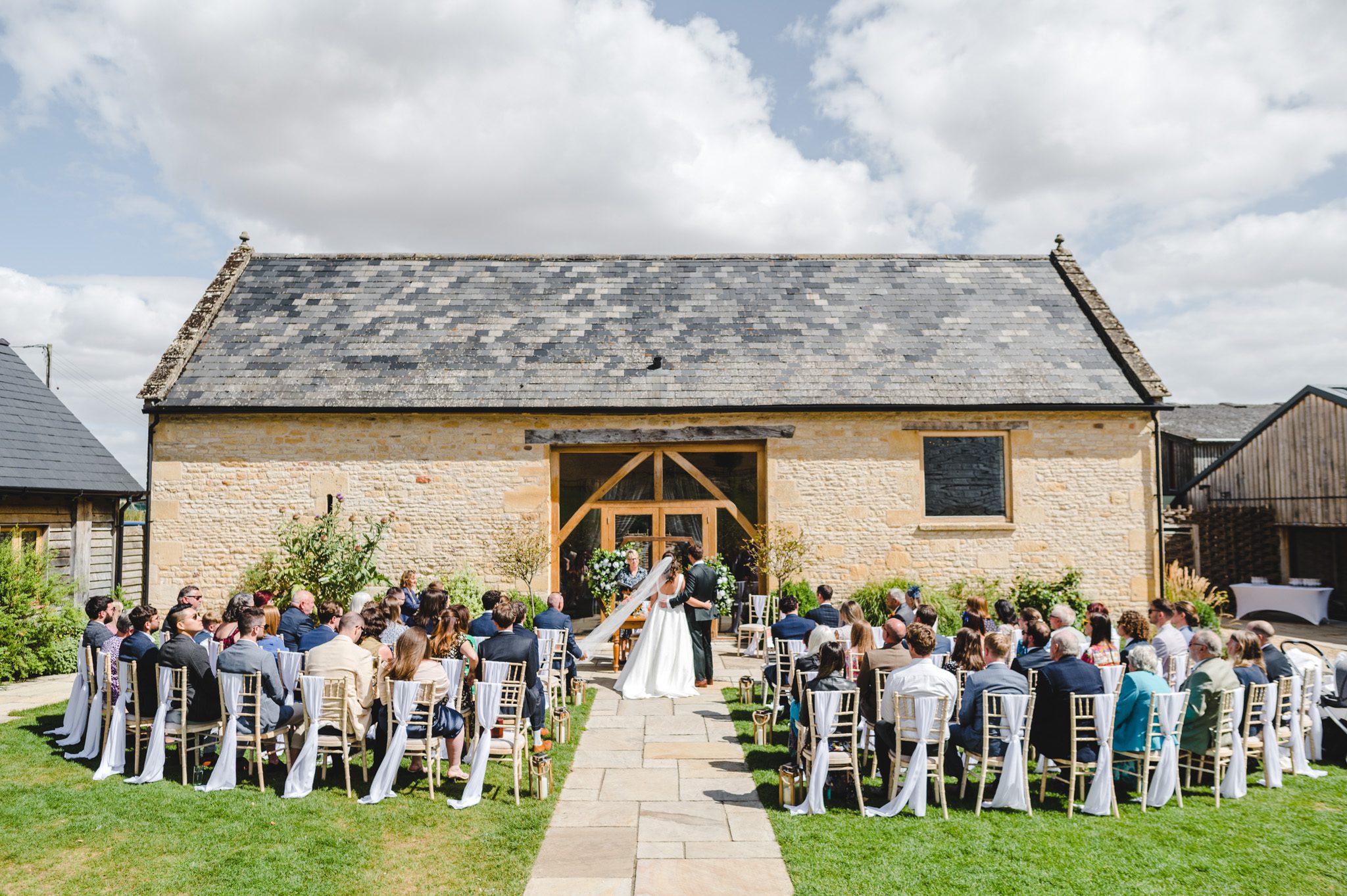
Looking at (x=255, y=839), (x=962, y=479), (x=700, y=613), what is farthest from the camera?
(x=962, y=479)

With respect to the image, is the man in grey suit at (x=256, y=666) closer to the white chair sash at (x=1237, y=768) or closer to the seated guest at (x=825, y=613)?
the seated guest at (x=825, y=613)

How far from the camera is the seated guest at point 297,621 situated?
8.44 meters

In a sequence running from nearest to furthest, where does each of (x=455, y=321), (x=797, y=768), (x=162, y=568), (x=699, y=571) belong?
(x=797, y=768)
(x=699, y=571)
(x=162, y=568)
(x=455, y=321)

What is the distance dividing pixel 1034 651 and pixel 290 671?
6.67 metres

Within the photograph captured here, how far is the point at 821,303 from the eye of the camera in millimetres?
17594

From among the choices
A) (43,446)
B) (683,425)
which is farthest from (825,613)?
(43,446)

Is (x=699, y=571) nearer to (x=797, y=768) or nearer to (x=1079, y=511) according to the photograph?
(x=797, y=768)

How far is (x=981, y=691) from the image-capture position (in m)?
6.52

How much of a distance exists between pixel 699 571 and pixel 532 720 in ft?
12.0

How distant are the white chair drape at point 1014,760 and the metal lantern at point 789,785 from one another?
150 cm

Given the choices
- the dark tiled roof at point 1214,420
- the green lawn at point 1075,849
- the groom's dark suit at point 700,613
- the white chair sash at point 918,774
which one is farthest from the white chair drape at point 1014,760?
the dark tiled roof at point 1214,420

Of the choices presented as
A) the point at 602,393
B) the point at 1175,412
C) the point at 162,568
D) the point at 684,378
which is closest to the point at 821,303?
the point at 684,378

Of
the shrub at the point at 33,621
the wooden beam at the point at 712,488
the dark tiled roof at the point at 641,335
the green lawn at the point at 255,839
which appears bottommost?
the green lawn at the point at 255,839

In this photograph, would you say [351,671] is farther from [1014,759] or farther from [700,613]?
[1014,759]
